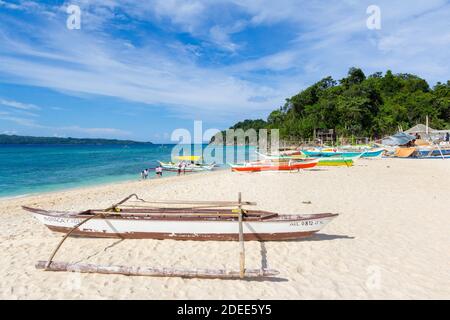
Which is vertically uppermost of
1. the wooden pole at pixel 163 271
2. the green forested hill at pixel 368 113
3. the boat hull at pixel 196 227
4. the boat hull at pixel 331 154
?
the green forested hill at pixel 368 113

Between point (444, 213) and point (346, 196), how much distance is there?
12.1ft

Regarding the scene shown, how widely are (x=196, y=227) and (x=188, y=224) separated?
0.21 m

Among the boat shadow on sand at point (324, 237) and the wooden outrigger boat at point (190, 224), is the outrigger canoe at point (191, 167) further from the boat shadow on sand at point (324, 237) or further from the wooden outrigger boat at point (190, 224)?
the boat shadow on sand at point (324, 237)

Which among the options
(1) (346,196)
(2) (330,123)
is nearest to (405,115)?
(2) (330,123)

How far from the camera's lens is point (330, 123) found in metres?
65.4

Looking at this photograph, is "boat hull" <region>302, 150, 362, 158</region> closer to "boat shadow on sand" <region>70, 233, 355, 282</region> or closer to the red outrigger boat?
the red outrigger boat

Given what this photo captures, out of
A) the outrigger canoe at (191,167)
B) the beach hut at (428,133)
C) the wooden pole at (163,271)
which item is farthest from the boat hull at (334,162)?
the beach hut at (428,133)

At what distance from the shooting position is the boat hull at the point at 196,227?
6.93 meters

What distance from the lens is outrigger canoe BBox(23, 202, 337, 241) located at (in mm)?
6941

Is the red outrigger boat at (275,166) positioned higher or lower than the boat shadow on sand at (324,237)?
higher

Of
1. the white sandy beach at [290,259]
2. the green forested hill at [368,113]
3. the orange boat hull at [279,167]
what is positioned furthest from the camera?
the green forested hill at [368,113]

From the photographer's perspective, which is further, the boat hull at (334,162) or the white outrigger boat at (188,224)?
the boat hull at (334,162)

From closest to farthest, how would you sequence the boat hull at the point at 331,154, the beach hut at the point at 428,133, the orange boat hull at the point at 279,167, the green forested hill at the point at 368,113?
the orange boat hull at the point at 279,167 < the boat hull at the point at 331,154 < the beach hut at the point at 428,133 < the green forested hill at the point at 368,113
